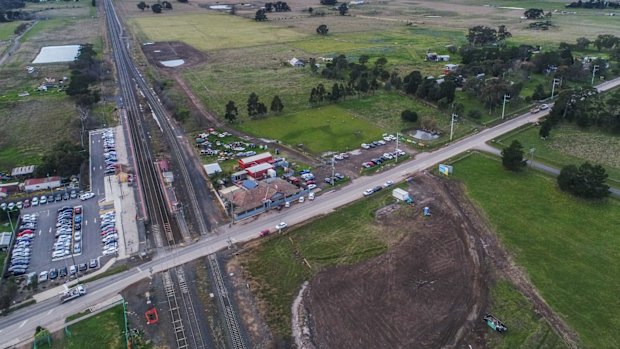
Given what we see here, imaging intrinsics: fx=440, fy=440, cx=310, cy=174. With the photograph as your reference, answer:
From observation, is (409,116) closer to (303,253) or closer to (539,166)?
(539,166)

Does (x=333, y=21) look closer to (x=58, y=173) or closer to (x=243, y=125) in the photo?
(x=243, y=125)

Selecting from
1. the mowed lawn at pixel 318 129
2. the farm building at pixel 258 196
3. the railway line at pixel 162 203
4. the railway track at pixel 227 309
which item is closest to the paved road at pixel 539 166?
the mowed lawn at pixel 318 129

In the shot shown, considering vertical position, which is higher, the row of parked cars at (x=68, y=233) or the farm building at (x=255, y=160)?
the farm building at (x=255, y=160)

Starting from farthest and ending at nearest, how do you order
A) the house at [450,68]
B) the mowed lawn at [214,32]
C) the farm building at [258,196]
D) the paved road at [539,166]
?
the mowed lawn at [214,32], the house at [450,68], the paved road at [539,166], the farm building at [258,196]

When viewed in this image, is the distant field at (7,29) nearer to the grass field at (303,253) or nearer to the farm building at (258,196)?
the farm building at (258,196)

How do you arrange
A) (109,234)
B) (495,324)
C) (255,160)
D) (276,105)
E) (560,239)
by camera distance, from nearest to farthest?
(495,324) < (560,239) < (109,234) < (255,160) < (276,105)

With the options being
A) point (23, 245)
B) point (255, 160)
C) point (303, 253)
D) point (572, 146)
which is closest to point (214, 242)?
Answer: point (303, 253)
